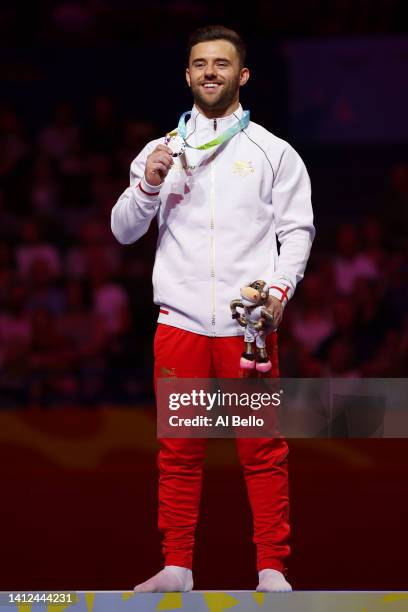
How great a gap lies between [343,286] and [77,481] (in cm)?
219

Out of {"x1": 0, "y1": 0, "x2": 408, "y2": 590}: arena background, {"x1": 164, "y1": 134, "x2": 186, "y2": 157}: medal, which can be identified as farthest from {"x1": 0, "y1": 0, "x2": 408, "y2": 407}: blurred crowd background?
{"x1": 164, "y1": 134, "x2": 186, "y2": 157}: medal

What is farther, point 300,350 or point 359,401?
point 300,350

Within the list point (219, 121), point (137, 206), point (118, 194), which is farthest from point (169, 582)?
point (118, 194)

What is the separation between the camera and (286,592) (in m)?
2.77

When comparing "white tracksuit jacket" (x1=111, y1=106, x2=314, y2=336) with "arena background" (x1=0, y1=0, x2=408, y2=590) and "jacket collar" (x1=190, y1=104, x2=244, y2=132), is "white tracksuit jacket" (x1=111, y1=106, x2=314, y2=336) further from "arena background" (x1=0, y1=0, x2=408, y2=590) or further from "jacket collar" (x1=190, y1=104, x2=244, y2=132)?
"arena background" (x1=0, y1=0, x2=408, y2=590)

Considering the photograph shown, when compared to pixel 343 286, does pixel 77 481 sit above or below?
below

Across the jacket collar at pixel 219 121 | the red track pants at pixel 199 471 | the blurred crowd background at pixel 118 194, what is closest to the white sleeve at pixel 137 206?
the jacket collar at pixel 219 121

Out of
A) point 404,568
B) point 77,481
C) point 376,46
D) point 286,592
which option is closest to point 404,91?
point 376,46

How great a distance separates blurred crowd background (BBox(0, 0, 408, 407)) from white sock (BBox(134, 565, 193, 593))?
2.96 meters

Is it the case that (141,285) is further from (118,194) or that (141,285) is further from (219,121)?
(219,121)

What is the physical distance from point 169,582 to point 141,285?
354cm

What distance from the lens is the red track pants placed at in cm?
290

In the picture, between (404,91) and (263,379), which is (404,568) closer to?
(263,379)

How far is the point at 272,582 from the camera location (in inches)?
111
